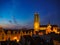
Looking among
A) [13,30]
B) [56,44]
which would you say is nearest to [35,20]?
[13,30]

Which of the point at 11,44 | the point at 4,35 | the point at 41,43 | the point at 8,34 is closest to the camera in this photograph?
the point at 41,43

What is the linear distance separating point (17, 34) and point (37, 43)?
823 inches

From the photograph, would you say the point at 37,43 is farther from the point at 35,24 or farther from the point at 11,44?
the point at 35,24

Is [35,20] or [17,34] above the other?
[35,20]

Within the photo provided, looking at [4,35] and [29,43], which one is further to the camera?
[4,35]

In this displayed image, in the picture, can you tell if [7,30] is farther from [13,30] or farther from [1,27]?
[1,27]

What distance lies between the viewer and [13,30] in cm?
3750

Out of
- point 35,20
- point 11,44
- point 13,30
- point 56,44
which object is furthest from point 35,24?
point 56,44

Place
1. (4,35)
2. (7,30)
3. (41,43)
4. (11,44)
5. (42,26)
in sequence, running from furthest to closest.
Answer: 1. (42,26)
2. (7,30)
3. (4,35)
4. (11,44)
5. (41,43)

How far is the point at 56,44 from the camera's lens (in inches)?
460

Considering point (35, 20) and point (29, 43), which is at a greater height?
point (35, 20)

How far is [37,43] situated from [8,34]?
20513 mm

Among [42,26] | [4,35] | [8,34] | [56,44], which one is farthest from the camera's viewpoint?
[42,26]

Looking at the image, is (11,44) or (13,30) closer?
(11,44)
